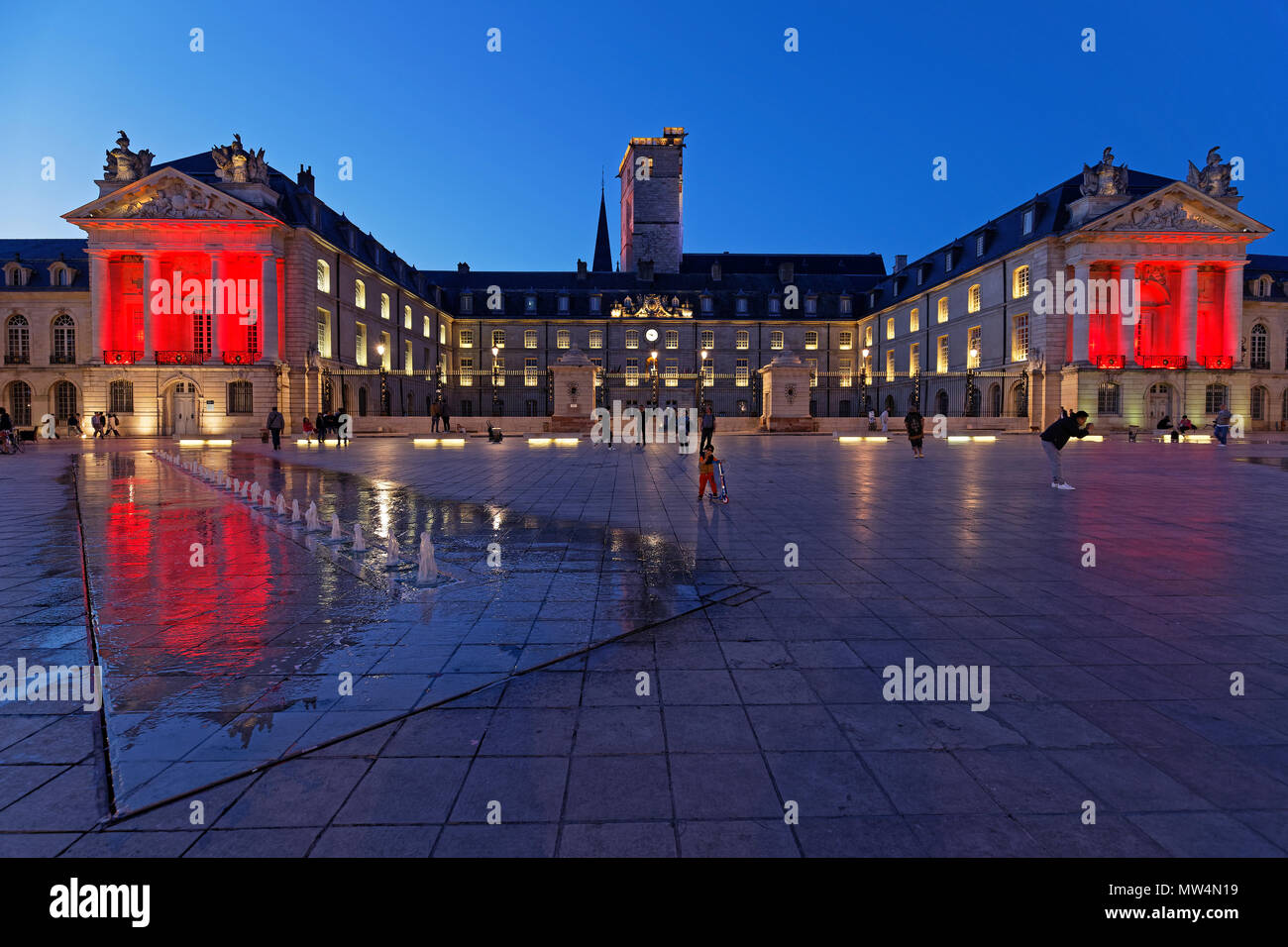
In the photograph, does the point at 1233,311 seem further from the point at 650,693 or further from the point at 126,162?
the point at 126,162

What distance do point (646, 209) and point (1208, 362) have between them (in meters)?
57.3

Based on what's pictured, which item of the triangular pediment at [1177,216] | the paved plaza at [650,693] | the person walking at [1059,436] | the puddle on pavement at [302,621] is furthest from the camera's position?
the triangular pediment at [1177,216]

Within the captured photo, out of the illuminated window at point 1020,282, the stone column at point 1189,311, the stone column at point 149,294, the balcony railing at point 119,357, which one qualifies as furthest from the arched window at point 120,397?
the stone column at point 1189,311

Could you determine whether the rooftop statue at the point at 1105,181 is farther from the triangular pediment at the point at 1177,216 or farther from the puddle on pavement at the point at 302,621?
the puddle on pavement at the point at 302,621

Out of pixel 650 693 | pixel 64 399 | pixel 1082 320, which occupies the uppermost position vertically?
pixel 1082 320

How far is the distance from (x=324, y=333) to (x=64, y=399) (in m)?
20.2

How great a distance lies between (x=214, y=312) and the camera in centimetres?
4288

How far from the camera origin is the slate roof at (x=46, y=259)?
48969 millimetres

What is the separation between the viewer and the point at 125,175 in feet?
140

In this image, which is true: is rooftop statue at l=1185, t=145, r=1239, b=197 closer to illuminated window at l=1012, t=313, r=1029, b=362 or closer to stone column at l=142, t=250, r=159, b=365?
illuminated window at l=1012, t=313, r=1029, b=362

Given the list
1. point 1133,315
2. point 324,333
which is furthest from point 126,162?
point 1133,315

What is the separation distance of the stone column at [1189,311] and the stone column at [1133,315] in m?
2.58

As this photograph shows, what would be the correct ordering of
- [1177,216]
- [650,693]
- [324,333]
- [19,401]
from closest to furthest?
[650,693], [1177,216], [324,333], [19,401]
